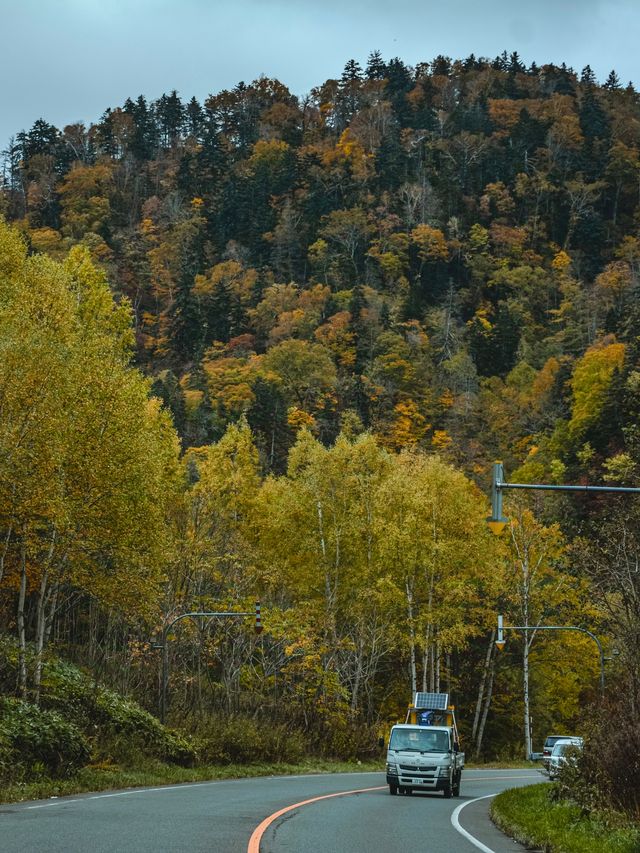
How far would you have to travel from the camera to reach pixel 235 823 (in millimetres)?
18594

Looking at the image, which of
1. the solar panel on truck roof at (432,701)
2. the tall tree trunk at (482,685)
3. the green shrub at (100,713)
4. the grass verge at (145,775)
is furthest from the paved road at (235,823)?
the tall tree trunk at (482,685)

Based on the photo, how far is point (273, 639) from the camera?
48500 mm

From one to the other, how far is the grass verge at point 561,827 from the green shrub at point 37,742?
9.43m

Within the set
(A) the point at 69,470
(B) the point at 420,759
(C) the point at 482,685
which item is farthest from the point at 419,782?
(C) the point at 482,685

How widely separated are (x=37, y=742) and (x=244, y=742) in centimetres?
1472

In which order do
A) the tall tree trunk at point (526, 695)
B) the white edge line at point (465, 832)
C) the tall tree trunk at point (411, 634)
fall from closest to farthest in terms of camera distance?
1. the white edge line at point (465, 832)
2. the tall tree trunk at point (411, 634)
3. the tall tree trunk at point (526, 695)

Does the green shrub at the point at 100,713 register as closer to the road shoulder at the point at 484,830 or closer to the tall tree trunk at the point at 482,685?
the road shoulder at the point at 484,830

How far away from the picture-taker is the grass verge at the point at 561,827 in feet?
49.7

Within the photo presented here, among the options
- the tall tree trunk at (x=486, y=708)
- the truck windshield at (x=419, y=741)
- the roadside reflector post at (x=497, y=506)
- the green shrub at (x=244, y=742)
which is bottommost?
the tall tree trunk at (x=486, y=708)

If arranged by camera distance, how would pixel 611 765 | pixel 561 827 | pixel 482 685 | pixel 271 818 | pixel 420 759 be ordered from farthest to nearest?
pixel 482 685, pixel 420 759, pixel 271 818, pixel 611 765, pixel 561 827

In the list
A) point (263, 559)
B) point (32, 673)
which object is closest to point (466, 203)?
point (263, 559)

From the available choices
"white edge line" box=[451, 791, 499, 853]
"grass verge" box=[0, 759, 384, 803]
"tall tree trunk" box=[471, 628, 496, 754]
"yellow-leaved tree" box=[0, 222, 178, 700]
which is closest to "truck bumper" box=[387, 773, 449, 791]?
"white edge line" box=[451, 791, 499, 853]

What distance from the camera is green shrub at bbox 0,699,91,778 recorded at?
24.4 meters

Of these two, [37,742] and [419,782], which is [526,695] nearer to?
[419,782]
